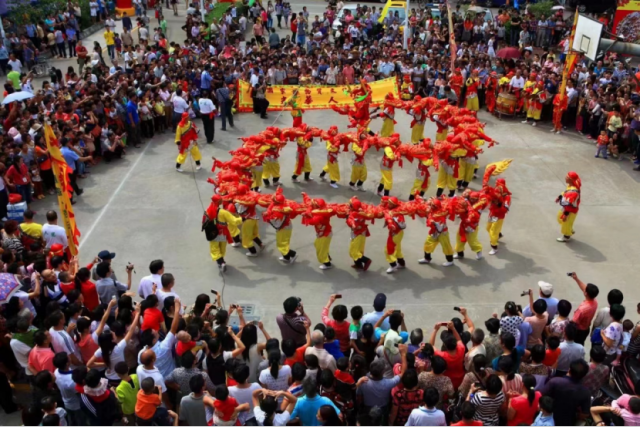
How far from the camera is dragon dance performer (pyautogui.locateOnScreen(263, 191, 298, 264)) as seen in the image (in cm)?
1116

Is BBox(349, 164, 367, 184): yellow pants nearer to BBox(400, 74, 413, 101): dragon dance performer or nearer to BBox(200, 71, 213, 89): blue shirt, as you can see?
BBox(400, 74, 413, 101): dragon dance performer

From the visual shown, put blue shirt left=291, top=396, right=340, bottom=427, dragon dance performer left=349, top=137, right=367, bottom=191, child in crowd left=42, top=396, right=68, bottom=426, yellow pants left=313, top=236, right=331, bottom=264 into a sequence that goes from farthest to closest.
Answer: dragon dance performer left=349, top=137, right=367, bottom=191
yellow pants left=313, top=236, right=331, bottom=264
blue shirt left=291, top=396, right=340, bottom=427
child in crowd left=42, top=396, right=68, bottom=426

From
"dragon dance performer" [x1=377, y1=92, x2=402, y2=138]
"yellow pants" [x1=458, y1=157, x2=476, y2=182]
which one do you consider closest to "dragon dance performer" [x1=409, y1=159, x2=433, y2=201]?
"yellow pants" [x1=458, y1=157, x2=476, y2=182]

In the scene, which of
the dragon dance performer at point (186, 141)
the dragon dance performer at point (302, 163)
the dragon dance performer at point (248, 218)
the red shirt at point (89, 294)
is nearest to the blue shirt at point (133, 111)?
the dragon dance performer at point (186, 141)

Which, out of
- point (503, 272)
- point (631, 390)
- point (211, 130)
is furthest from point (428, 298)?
point (211, 130)

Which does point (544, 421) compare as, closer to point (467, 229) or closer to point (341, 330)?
point (341, 330)

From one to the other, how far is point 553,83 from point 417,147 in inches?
299

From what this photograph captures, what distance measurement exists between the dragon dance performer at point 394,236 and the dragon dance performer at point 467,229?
106 cm

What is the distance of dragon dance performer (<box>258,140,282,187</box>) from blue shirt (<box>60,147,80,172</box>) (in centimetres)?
416

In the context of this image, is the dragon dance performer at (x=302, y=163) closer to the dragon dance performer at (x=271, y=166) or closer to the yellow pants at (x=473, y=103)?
the dragon dance performer at (x=271, y=166)

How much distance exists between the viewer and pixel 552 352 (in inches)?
291

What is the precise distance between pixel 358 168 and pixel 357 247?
3366 mm

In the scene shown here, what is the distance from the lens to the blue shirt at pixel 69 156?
13898mm

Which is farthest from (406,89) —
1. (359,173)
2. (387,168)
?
(387,168)
